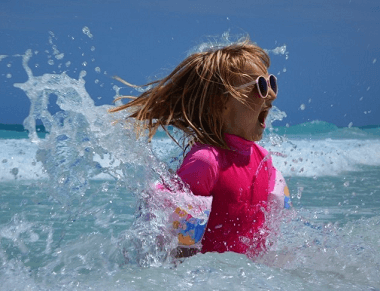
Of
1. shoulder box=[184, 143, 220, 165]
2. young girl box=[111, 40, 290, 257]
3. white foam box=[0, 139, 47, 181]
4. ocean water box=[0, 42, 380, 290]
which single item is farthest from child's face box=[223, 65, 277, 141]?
white foam box=[0, 139, 47, 181]

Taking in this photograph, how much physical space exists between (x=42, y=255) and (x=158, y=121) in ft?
3.71

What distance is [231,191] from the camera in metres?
2.54

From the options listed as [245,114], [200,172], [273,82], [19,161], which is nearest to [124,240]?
[200,172]

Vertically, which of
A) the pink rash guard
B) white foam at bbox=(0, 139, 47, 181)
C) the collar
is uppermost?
the collar

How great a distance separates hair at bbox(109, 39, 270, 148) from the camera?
2.61 meters

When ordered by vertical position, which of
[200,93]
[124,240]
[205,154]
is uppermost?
[200,93]

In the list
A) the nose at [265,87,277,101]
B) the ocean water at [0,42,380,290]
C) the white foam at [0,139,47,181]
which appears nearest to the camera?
the ocean water at [0,42,380,290]

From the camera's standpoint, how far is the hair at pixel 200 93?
8.55 ft

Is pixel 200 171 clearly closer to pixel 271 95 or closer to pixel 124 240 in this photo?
pixel 124 240

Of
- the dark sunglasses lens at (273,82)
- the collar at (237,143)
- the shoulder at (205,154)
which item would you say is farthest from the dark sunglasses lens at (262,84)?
the shoulder at (205,154)

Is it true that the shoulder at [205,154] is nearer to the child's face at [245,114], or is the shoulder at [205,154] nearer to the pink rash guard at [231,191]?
the pink rash guard at [231,191]

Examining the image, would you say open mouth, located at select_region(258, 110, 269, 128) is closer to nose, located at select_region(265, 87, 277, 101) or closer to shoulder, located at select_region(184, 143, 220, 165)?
nose, located at select_region(265, 87, 277, 101)

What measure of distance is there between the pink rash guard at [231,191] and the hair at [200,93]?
10 cm

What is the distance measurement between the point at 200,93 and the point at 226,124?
201 mm
